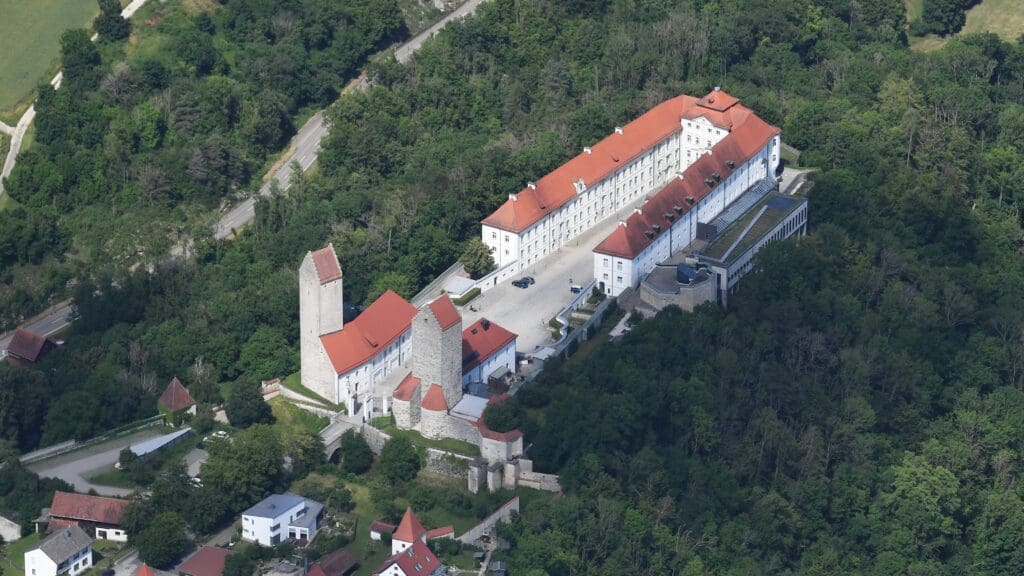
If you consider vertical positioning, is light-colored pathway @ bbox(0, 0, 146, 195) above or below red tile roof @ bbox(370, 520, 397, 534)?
above

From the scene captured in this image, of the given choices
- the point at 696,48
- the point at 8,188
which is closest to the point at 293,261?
the point at 8,188

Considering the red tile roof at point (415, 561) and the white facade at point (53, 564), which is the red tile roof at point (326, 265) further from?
the white facade at point (53, 564)

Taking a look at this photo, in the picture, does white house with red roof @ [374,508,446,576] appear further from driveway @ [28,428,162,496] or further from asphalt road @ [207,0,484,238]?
asphalt road @ [207,0,484,238]

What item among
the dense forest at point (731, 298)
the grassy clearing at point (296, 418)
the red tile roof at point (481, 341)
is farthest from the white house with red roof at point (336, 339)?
the dense forest at point (731, 298)

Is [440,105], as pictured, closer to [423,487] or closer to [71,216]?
[71,216]

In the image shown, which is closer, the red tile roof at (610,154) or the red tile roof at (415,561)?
the red tile roof at (415,561)

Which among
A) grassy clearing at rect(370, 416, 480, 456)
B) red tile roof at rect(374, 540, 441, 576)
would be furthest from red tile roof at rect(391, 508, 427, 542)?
grassy clearing at rect(370, 416, 480, 456)
